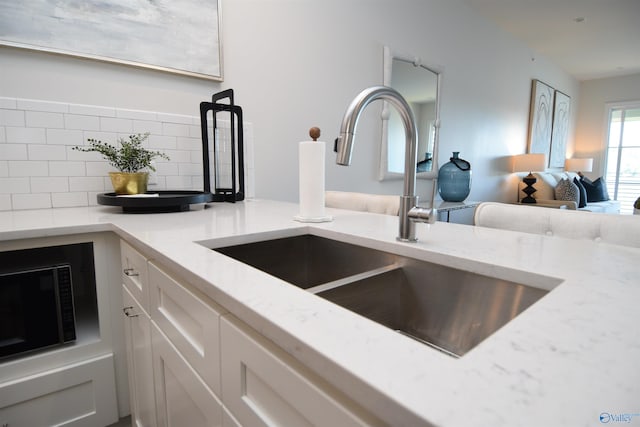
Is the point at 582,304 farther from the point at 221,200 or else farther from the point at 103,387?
the point at 221,200

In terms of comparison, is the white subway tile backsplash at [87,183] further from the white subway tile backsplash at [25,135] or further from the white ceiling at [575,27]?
the white ceiling at [575,27]

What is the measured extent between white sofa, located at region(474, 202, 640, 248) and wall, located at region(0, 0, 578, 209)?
1.27 meters

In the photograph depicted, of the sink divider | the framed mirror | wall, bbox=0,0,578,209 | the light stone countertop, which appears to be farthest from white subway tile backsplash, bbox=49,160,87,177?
the framed mirror

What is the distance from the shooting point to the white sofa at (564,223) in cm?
82

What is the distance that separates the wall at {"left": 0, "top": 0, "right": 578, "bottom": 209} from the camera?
1.43 meters

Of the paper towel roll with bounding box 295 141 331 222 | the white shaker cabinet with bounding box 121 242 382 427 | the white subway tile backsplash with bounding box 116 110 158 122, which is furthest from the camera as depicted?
the white subway tile backsplash with bounding box 116 110 158 122

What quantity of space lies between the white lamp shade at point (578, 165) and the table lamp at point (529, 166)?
73.5 inches

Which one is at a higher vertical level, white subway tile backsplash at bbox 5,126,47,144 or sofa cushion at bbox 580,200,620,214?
white subway tile backsplash at bbox 5,126,47,144

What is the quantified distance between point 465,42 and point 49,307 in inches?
146

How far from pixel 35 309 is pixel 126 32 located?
45.7 inches

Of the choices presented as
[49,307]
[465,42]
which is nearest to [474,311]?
[49,307]

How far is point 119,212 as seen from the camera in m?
1.26

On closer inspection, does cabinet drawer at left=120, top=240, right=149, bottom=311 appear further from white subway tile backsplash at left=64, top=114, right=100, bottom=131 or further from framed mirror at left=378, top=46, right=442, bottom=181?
framed mirror at left=378, top=46, right=442, bottom=181
